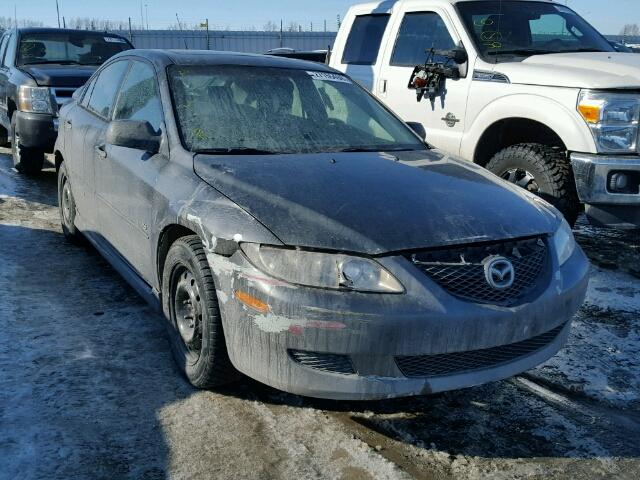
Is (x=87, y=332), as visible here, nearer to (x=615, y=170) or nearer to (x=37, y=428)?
(x=37, y=428)

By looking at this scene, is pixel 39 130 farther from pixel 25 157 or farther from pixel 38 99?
pixel 25 157

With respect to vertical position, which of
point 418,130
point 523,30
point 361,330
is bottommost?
point 361,330

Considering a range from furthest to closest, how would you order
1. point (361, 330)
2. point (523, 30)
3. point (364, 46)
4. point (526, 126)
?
point (364, 46) < point (523, 30) < point (526, 126) < point (361, 330)

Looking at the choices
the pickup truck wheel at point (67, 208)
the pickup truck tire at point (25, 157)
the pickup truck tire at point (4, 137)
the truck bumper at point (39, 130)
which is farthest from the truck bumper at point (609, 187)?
the pickup truck tire at point (4, 137)

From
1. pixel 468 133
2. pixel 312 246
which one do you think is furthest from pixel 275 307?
pixel 468 133

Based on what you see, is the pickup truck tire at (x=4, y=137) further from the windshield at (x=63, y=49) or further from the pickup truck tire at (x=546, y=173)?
the pickup truck tire at (x=546, y=173)

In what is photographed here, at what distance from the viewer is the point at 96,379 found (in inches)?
126

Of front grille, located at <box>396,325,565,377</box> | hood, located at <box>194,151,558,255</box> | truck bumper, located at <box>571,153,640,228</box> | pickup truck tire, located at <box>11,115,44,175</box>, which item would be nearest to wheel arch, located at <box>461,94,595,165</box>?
truck bumper, located at <box>571,153,640,228</box>

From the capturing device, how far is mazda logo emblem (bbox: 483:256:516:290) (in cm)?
265

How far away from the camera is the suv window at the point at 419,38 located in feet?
19.8

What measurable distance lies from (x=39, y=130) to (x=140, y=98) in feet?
13.5

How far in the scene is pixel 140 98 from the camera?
4035 millimetres

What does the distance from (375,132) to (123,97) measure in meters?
1.66

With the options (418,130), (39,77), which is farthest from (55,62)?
(418,130)
